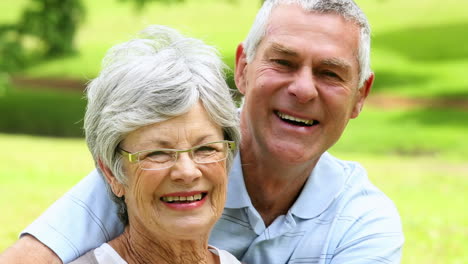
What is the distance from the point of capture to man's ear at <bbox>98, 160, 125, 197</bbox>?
8.93 ft

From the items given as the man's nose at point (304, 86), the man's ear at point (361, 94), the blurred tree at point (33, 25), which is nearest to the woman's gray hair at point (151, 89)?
the man's nose at point (304, 86)

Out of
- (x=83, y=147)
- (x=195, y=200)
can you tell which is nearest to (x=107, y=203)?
(x=195, y=200)

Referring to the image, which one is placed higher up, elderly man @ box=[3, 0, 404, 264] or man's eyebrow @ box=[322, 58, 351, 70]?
man's eyebrow @ box=[322, 58, 351, 70]

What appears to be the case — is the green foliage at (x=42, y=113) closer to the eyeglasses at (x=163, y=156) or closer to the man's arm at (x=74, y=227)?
the man's arm at (x=74, y=227)

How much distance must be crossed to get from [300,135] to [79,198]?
0.94m

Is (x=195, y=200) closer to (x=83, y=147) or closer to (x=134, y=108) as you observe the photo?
(x=134, y=108)

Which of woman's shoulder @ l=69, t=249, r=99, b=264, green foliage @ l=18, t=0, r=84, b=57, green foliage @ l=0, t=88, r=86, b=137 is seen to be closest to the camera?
woman's shoulder @ l=69, t=249, r=99, b=264

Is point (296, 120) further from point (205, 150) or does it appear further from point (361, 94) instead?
point (205, 150)

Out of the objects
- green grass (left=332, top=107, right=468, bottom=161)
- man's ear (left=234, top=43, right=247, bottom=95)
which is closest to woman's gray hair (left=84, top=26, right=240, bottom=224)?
man's ear (left=234, top=43, right=247, bottom=95)

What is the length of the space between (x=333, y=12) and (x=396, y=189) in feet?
24.5

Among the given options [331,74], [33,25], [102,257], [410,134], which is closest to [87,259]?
[102,257]

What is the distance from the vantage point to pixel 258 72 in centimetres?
320

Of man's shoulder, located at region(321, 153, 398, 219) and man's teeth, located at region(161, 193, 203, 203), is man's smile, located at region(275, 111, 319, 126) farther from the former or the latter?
man's teeth, located at region(161, 193, 203, 203)

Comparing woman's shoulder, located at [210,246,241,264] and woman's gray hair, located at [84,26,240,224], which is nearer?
woman's gray hair, located at [84,26,240,224]
